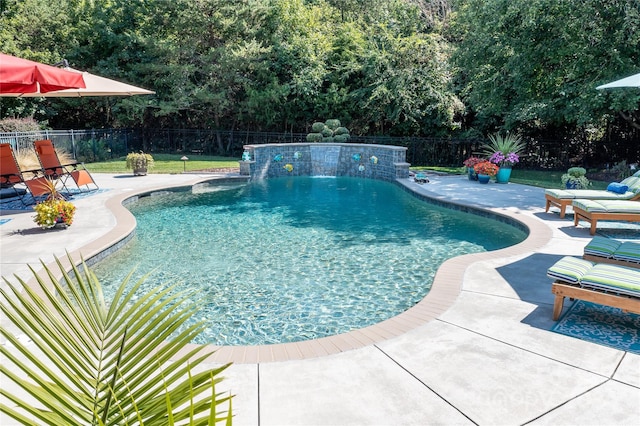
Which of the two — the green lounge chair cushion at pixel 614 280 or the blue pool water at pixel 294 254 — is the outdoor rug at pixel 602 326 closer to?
the green lounge chair cushion at pixel 614 280

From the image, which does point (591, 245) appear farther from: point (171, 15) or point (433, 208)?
point (171, 15)

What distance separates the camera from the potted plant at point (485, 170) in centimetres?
1405

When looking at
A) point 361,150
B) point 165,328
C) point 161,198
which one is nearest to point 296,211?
point 161,198

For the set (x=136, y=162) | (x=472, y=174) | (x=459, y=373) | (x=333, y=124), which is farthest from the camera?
(x=333, y=124)

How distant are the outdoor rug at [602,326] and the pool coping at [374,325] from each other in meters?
1.19

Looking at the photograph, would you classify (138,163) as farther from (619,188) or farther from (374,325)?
(619,188)

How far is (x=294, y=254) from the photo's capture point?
7.84 m

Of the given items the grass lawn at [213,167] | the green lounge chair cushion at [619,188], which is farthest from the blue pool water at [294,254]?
the grass lawn at [213,167]

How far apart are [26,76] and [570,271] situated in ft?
25.0

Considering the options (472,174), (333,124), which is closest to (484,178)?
(472,174)

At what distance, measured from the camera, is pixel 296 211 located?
11.4 metres

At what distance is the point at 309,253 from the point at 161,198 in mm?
6611

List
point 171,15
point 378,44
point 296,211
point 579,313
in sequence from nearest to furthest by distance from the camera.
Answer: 1. point 579,313
2. point 296,211
3. point 378,44
4. point 171,15

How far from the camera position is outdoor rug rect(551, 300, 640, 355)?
166 inches
